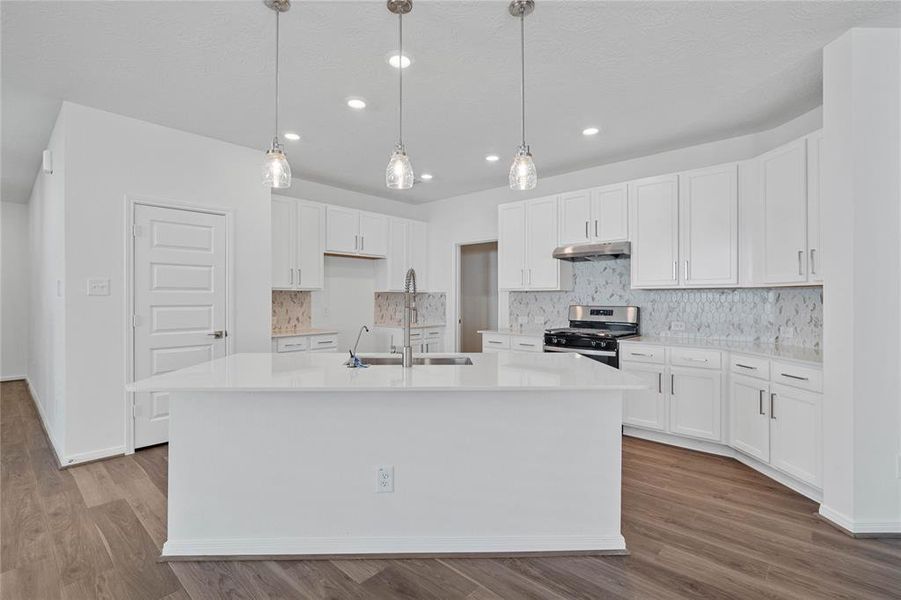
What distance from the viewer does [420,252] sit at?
622 centimetres

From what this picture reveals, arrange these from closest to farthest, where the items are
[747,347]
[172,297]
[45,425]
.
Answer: [747,347]
[172,297]
[45,425]

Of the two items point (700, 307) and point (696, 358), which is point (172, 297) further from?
point (700, 307)

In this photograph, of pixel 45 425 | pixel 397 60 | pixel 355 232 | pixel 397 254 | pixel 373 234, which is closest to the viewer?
pixel 397 60

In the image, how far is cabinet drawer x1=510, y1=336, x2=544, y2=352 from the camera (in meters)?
4.50

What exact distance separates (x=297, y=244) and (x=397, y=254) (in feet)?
4.86

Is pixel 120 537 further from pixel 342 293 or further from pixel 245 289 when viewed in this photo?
pixel 342 293

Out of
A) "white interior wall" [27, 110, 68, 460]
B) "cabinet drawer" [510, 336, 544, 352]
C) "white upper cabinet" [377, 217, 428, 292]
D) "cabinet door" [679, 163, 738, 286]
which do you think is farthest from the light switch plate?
"cabinet door" [679, 163, 738, 286]

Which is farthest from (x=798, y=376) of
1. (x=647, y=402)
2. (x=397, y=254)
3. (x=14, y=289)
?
(x=14, y=289)

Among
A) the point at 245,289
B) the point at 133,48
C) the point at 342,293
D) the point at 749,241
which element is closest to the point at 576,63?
the point at 749,241

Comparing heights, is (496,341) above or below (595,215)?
below

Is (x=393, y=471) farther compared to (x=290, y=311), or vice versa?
(x=290, y=311)

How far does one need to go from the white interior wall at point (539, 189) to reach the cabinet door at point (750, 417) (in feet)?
6.46

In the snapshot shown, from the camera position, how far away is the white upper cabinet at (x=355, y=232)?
5102 millimetres

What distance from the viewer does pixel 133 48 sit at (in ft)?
8.12
